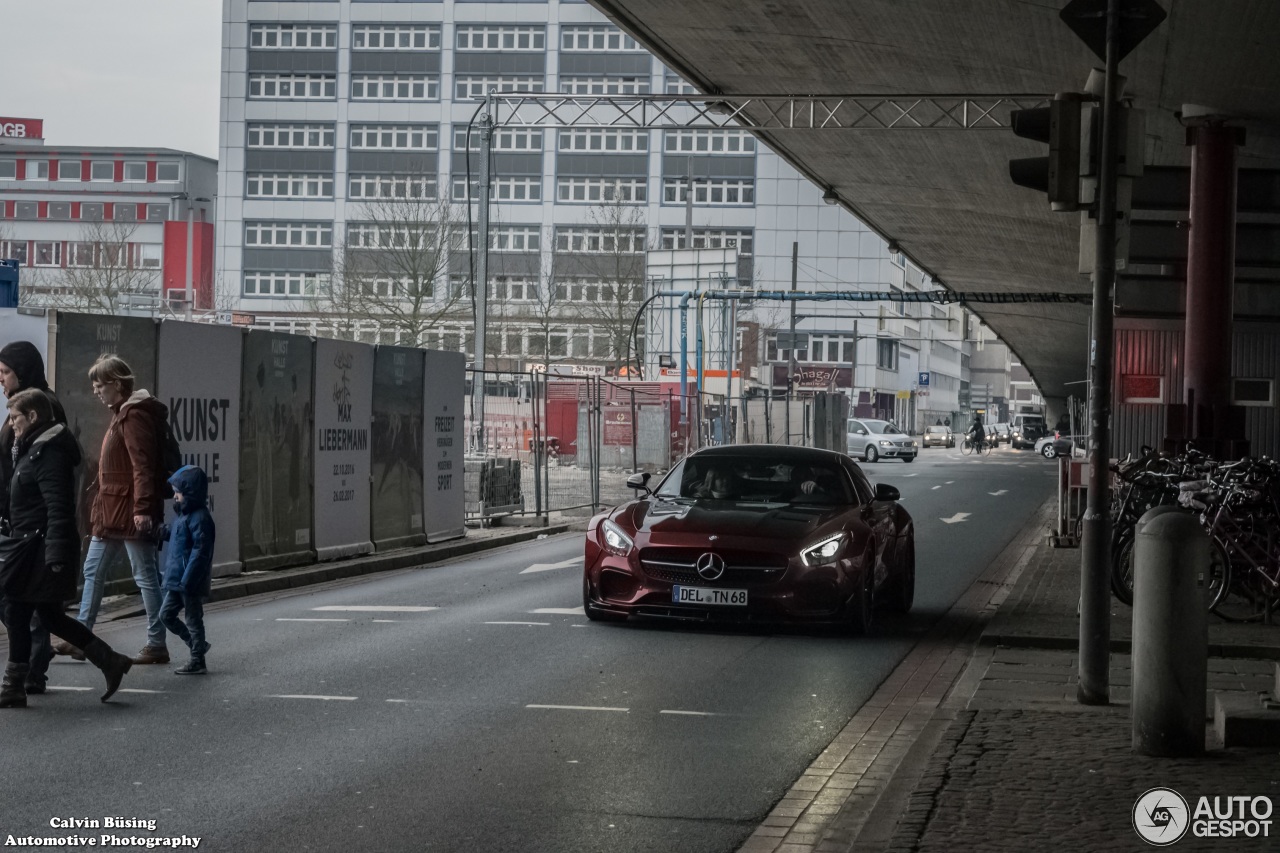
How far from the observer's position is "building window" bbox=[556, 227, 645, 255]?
68312 millimetres

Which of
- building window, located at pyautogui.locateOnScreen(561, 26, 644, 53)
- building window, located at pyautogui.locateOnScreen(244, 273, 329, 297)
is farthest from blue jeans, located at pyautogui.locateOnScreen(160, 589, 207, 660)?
building window, located at pyautogui.locateOnScreen(561, 26, 644, 53)

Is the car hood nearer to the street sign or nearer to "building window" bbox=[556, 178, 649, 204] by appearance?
the street sign

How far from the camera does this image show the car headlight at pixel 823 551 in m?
11.4

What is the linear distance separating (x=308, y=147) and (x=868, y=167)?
248 feet

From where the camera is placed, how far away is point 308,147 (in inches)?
3969

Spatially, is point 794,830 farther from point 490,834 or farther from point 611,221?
point 611,221

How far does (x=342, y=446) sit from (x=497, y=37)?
87.8 metres

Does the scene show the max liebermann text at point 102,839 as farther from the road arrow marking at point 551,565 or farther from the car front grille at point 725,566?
the road arrow marking at point 551,565

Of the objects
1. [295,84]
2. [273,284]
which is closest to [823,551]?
[273,284]

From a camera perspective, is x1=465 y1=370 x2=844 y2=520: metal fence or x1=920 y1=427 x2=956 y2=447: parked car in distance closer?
x1=465 y1=370 x2=844 y2=520: metal fence

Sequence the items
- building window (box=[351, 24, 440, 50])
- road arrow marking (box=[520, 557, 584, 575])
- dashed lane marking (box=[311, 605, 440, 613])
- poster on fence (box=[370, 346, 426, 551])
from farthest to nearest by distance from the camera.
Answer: building window (box=[351, 24, 440, 50]), poster on fence (box=[370, 346, 426, 551]), road arrow marking (box=[520, 557, 584, 575]), dashed lane marking (box=[311, 605, 440, 613])

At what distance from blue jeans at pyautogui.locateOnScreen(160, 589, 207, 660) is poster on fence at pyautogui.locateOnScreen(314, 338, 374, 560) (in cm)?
654

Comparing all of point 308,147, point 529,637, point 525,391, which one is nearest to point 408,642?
A: point 529,637

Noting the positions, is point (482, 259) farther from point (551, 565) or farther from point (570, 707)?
point (570, 707)
